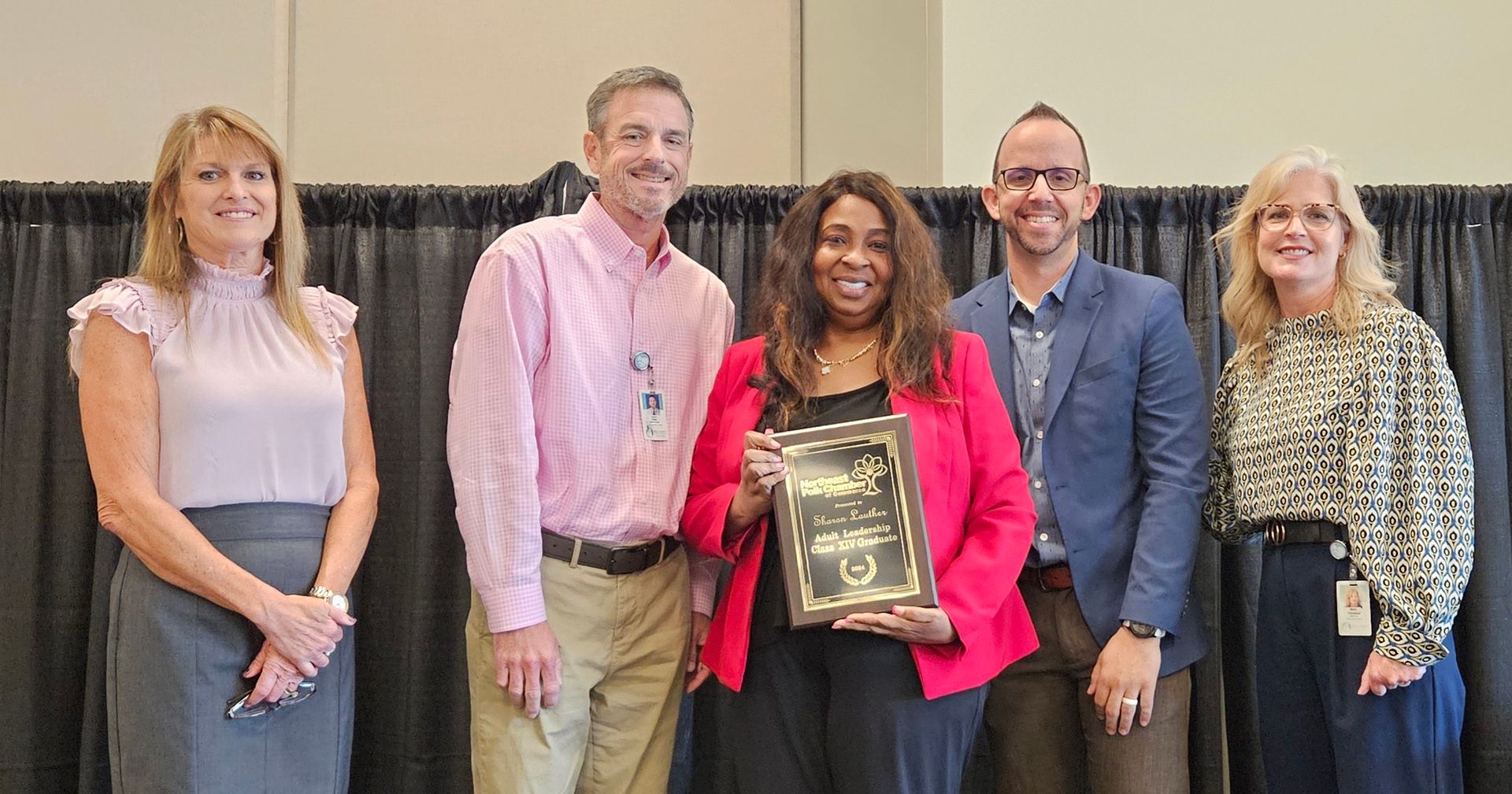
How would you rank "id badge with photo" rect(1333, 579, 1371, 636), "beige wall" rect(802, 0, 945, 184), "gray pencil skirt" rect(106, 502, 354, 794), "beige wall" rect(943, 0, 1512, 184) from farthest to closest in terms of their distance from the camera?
1. "beige wall" rect(802, 0, 945, 184)
2. "beige wall" rect(943, 0, 1512, 184)
3. "id badge with photo" rect(1333, 579, 1371, 636)
4. "gray pencil skirt" rect(106, 502, 354, 794)

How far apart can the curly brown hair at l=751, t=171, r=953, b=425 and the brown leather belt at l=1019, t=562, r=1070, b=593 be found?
0.54 metres

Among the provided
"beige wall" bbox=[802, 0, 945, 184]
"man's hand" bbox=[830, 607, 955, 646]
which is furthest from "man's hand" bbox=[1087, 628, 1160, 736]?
"beige wall" bbox=[802, 0, 945, 184]

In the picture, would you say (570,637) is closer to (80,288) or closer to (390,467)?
(390,467)

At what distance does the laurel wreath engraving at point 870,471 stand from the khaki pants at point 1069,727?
0.65 m

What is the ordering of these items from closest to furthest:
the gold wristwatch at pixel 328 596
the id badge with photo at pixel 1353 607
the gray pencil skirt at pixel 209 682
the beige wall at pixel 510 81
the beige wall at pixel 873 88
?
the gray pencil skirt at pixel 209 682
the gold wristwatch at pixel 328 596
the id badge with photo at pixel 1353 607
the beige wall at pixel 873 88
the beige wall at pixel 510 81

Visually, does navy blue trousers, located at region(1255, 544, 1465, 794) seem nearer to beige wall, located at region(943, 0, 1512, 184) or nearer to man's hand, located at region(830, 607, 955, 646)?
man's hand, located at region(830, 607, 955, 646)

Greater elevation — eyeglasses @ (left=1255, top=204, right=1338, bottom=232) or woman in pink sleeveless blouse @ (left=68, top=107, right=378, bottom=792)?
eyeglasses @ (left=1255, top=204, right=1338, bottom=232)

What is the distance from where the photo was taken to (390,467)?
3.21m

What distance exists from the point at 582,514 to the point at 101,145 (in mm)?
2366

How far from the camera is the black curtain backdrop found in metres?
3.11

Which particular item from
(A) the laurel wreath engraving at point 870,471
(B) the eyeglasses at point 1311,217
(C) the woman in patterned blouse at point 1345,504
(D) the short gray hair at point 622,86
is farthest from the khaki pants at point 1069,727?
(D) the short gray hair at point 622,86

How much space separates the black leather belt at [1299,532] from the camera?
7.70 feet

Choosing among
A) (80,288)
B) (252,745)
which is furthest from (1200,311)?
(80,288)

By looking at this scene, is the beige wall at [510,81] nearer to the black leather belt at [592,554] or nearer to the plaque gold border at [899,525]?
the black leather belt at [592,554]
